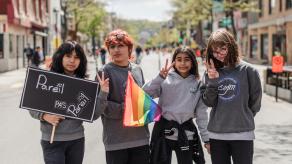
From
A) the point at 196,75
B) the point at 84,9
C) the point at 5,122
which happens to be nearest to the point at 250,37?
the point at 84,9

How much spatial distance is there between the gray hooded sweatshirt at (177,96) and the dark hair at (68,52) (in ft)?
1.91

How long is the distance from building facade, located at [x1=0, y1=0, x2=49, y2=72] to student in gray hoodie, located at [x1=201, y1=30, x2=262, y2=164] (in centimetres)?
3199

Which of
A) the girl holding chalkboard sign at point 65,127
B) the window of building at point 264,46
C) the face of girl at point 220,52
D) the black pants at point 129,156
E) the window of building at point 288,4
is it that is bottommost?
the black pants at point 129,156

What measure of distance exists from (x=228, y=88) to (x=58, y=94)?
56.1 inches

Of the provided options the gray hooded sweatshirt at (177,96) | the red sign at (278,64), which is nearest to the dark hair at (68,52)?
the gray hooded sweatshirt at (177,96)

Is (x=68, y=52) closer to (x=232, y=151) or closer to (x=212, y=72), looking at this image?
(x=212, y=72)

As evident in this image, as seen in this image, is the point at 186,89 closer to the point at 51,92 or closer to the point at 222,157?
the point at 222,157

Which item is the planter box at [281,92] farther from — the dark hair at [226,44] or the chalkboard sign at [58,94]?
the chalkboard sign at [58,94]

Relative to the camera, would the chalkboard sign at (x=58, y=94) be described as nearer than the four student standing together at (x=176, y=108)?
No

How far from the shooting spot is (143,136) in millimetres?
4672

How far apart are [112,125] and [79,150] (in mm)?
349

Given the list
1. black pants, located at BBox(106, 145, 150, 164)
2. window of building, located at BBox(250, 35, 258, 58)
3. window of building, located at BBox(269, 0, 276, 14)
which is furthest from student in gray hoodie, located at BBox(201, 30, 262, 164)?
window of building, located at BBox(250, 35, 258, 58)

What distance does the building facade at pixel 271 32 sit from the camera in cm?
4228

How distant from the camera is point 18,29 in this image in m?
42.5
